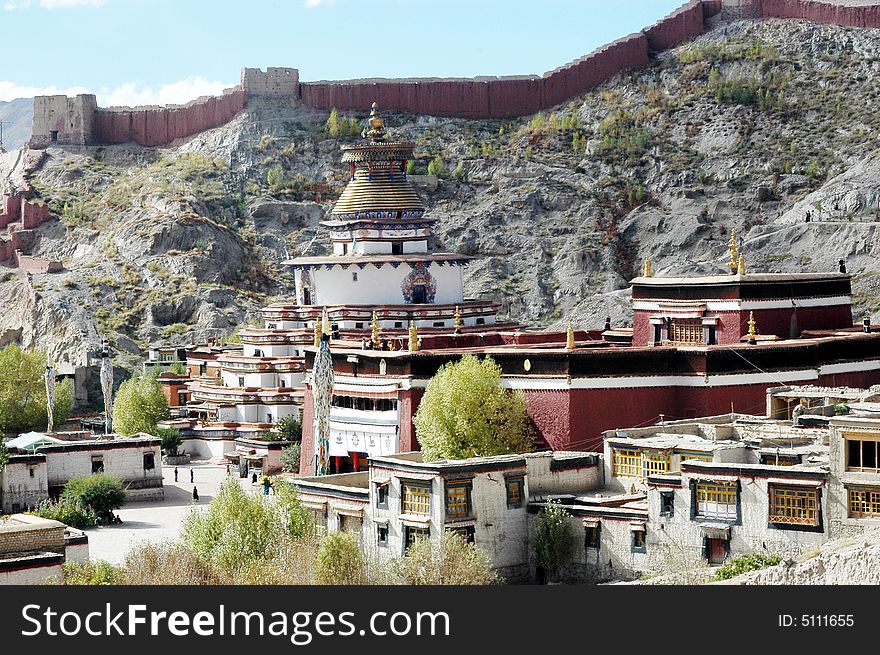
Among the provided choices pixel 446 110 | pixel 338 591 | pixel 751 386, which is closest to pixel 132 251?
pixel 446 110

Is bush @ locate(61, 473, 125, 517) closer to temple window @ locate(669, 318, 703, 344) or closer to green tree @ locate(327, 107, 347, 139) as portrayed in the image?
temple window @ locate(669, 318, 703, 344)

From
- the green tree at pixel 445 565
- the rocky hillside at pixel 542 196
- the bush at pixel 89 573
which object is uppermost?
the rocky hillside at pixel 542 196

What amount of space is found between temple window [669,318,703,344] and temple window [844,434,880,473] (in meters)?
21.4

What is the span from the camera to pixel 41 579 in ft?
139

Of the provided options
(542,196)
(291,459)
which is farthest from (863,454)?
(542,196)

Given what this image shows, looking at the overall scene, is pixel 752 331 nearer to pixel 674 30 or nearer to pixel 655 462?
pixel 655 462

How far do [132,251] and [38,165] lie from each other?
16.8 metres

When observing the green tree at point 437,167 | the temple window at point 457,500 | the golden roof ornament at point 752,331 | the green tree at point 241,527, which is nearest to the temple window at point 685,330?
the golden roof ornament at point 752,331

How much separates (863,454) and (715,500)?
331 centimetres

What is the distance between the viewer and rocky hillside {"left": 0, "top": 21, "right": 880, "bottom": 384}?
97562 millimetres

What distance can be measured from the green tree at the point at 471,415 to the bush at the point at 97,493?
999 centimetres

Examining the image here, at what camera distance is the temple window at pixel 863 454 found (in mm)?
39938

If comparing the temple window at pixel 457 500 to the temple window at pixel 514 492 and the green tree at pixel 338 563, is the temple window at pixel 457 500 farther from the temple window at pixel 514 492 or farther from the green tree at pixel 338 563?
the green tree at pixel 338 563

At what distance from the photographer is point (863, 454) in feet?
131
